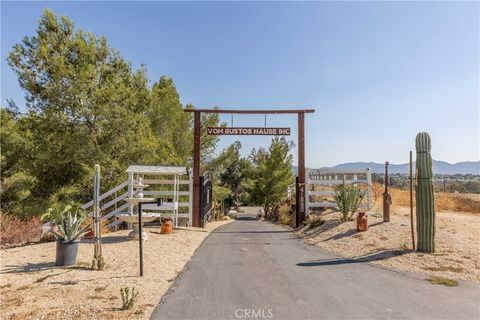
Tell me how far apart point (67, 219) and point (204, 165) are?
16138 mm

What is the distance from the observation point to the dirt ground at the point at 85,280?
416cm

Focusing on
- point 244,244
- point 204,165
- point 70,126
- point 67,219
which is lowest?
point 244,244

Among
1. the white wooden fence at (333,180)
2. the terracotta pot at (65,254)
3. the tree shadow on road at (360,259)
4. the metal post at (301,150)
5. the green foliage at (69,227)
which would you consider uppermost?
the metal post at (301,150)

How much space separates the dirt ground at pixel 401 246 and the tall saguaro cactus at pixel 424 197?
309 millimetres

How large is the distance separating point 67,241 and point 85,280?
137cm

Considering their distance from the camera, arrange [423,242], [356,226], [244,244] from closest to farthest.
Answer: [423,242] < [244,244] < [356,226]

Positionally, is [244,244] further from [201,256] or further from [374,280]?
[374,280]

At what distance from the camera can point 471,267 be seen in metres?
6.15

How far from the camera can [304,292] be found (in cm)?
487

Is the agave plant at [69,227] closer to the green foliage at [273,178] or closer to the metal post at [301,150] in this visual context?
the metal post at [301,150]

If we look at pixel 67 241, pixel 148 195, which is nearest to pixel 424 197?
pixel 67 241

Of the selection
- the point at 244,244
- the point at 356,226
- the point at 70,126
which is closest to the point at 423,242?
the point at 356,226

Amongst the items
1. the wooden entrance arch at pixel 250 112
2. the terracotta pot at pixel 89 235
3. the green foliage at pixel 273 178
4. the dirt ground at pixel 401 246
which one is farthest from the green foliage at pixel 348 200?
the green foliage at pixel 273 178

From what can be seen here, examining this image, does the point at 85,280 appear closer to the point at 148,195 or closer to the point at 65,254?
the point at 65,254
